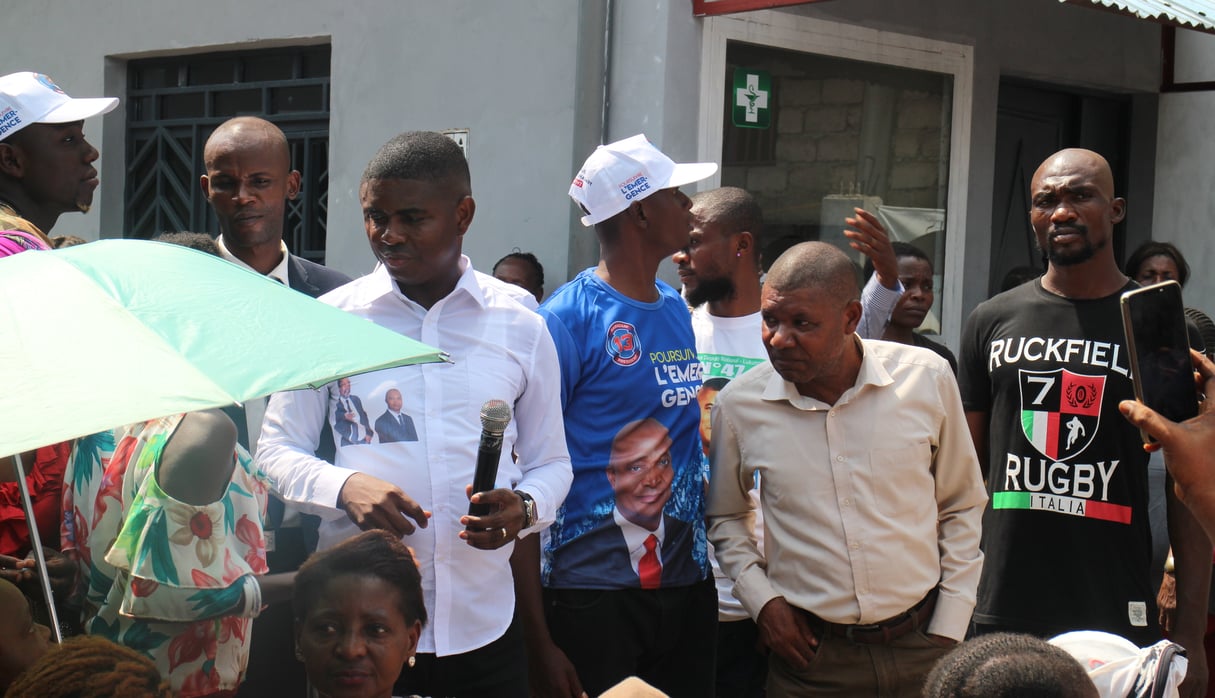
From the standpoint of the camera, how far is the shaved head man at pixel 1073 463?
13.5 feet

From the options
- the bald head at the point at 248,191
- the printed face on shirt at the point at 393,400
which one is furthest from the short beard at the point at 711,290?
the printed face on shirt at the point at 393,400

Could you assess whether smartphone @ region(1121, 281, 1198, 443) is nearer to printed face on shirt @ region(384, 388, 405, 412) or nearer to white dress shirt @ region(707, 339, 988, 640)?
white dress shirt @ region(707, 339, 988, 640)

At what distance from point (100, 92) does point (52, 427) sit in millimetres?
8044

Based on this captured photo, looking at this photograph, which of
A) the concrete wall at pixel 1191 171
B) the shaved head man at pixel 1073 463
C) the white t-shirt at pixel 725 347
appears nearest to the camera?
the shaved head man at pixel 1073 463

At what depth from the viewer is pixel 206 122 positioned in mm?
8883

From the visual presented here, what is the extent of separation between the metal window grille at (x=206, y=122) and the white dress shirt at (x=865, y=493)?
5247 mm

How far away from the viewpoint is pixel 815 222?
736cm

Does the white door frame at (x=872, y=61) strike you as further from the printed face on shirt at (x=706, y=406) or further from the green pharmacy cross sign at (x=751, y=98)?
the printed face on shirt at (x=706, y=406)

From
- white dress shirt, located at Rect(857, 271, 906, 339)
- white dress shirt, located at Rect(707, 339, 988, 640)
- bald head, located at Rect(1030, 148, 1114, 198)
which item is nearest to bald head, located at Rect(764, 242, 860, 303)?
white dress shirt, located at Rect(707, 339, 988, 640)

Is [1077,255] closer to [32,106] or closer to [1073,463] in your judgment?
[1073,463]

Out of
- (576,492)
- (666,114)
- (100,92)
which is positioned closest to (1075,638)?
(576,492)

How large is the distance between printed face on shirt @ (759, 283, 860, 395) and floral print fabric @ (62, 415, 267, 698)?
4.69 feet

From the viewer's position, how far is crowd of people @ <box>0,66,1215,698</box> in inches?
120

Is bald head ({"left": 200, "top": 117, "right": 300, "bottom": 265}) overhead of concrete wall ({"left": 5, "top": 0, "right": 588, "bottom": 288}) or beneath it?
beneath
